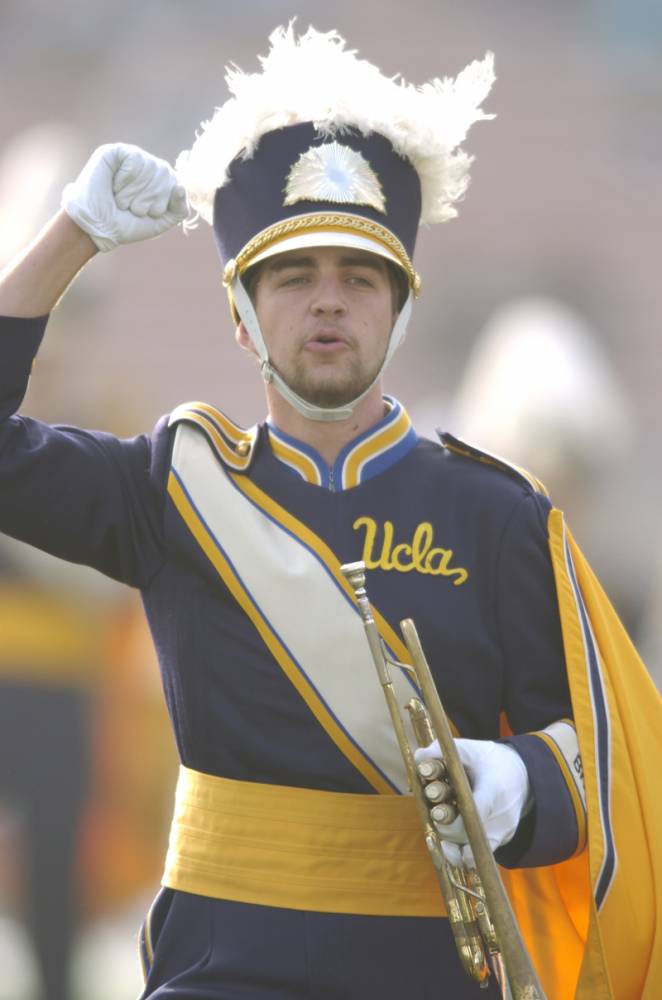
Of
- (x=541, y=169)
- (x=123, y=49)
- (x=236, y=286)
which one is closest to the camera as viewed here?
(x=236, y=286)

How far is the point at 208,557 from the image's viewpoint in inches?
148

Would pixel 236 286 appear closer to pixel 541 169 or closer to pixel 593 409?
pixel 593 409

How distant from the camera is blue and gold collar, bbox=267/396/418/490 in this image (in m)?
3.87

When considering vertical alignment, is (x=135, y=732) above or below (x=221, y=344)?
below

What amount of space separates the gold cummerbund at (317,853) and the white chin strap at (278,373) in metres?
0.70

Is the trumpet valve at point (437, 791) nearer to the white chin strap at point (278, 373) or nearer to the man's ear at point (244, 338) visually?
the white chin strap at point (278, 373)

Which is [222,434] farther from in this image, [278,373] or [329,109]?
[329,109]

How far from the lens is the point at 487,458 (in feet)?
13.0

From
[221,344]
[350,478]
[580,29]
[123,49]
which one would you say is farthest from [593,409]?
[580,29]

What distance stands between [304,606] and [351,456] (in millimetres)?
335

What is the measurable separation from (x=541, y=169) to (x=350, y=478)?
1033 centimetres

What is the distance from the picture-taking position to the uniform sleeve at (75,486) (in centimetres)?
371

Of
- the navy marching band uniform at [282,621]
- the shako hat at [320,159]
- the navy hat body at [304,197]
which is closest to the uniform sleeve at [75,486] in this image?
the navy marching band uniform at [282,621]

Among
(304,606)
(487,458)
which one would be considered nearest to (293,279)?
(487,458)
